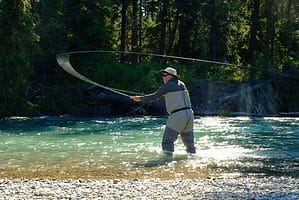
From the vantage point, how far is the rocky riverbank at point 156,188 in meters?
7.98

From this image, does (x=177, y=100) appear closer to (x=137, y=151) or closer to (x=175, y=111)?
(x=175, y=111)

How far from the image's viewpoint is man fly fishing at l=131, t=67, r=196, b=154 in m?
12.7

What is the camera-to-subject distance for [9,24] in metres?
25.7

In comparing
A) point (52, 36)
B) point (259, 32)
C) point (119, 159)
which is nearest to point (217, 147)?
point (119, 159)

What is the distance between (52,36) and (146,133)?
1504cm

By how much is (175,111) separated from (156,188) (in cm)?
439

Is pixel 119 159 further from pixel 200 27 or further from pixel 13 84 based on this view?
pixel 200 27

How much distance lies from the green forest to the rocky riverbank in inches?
492

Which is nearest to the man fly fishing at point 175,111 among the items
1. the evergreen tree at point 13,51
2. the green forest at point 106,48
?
the green forest at point 106,48

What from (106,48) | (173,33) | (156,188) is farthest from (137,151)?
(173,33)

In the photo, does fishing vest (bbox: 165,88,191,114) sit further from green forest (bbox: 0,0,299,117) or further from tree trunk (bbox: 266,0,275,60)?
tree trunk (bbox: 266,0,275,60)

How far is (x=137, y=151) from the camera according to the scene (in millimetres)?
13602

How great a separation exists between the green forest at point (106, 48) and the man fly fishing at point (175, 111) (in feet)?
30.3

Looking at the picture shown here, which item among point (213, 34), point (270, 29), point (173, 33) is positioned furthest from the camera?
point (173, 33)
